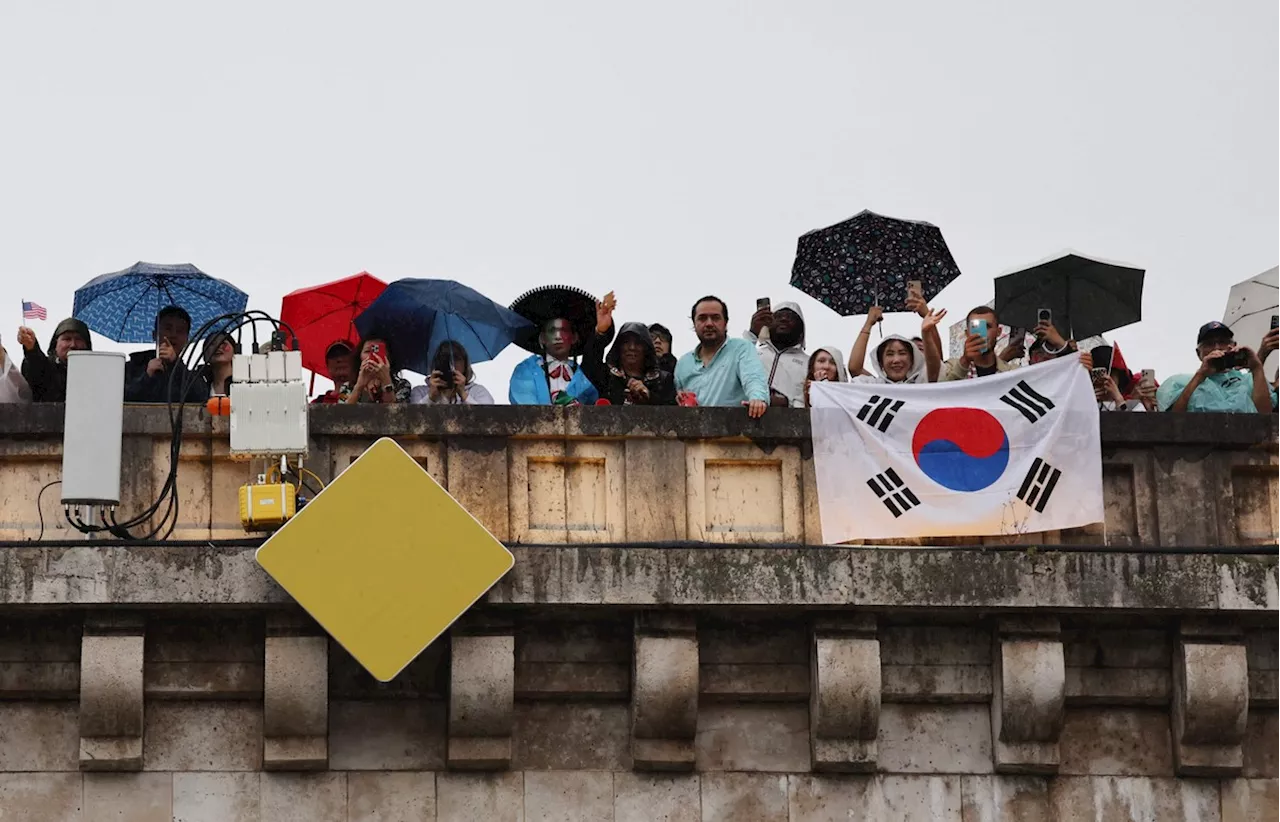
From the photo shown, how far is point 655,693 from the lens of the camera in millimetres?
21500

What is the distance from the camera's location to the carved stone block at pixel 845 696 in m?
21.6

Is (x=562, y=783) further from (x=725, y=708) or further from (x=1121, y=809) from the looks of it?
(x=1121, y=809)

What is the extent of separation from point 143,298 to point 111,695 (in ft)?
15.7

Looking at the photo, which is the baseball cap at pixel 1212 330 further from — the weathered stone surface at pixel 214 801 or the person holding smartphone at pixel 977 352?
the weathered stone surface at pixel 214 801

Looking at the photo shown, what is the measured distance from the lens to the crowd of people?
22969 millimetres

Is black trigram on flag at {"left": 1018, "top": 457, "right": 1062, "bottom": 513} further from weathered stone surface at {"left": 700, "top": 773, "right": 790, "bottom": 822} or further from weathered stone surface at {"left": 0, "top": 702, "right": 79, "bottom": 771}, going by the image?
weathered stone surface at {"left": 0, "top": 702, "right": 79, "bottom": 771}

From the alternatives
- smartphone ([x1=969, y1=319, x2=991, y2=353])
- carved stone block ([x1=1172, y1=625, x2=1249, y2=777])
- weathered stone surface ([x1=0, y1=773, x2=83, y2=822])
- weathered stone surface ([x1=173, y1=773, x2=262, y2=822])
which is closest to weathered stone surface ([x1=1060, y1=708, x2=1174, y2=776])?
carved stone block ([x1=1172, y1=625, x2=1249, y2=777])

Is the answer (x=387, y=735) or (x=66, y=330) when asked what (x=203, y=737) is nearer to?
(x=387, y=735)

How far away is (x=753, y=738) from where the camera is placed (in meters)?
21.8

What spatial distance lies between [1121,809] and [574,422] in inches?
201

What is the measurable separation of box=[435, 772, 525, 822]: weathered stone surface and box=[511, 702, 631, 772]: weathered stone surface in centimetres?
20

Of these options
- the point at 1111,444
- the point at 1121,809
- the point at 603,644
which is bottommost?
the point at 1121,809

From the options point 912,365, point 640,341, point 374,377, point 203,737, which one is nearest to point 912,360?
point 912,365

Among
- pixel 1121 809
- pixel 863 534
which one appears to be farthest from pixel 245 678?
pixel 1121 809
